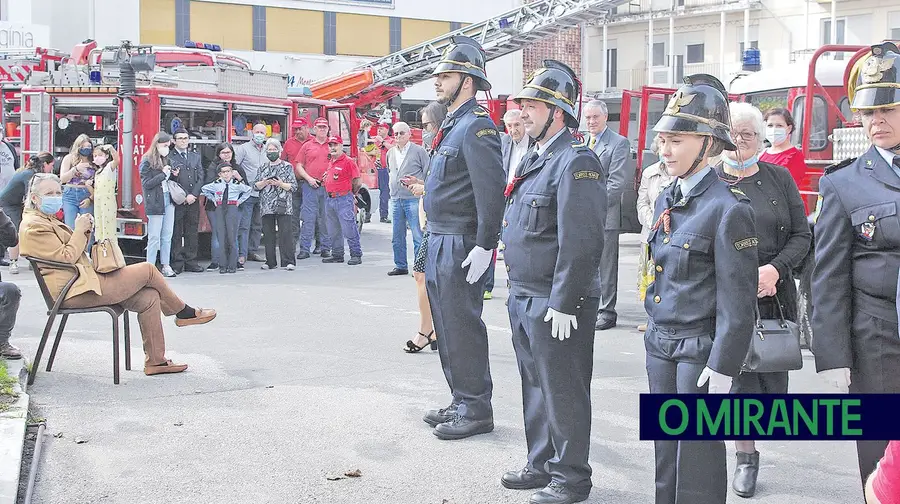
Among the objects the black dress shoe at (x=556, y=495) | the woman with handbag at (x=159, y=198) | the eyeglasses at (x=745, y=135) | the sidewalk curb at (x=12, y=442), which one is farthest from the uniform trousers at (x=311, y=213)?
the black dress shoe at (x=556, y=495)

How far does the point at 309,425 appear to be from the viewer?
6508 mm

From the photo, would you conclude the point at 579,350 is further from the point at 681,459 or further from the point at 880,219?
the point at 880,219

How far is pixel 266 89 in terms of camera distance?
53.0 ft

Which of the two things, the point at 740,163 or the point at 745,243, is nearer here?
the point at 745,243

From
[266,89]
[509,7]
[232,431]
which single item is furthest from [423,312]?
[509,7]

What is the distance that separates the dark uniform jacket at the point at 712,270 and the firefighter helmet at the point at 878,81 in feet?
1.97

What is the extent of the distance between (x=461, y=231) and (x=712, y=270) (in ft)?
7.92

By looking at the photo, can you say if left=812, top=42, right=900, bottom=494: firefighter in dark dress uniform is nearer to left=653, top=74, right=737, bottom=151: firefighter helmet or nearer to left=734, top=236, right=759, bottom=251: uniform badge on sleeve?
left=734, top=236, right=759, bottom=251: uniform badge on sleeve

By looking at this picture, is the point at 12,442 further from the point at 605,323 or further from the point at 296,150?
the point at 296,150

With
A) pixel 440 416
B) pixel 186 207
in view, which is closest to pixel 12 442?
pixel 440 416

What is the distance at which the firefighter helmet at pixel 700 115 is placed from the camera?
405 centimetres

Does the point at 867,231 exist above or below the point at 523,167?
below

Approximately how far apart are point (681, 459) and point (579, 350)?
114cm

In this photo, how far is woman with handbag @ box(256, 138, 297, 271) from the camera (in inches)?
574
